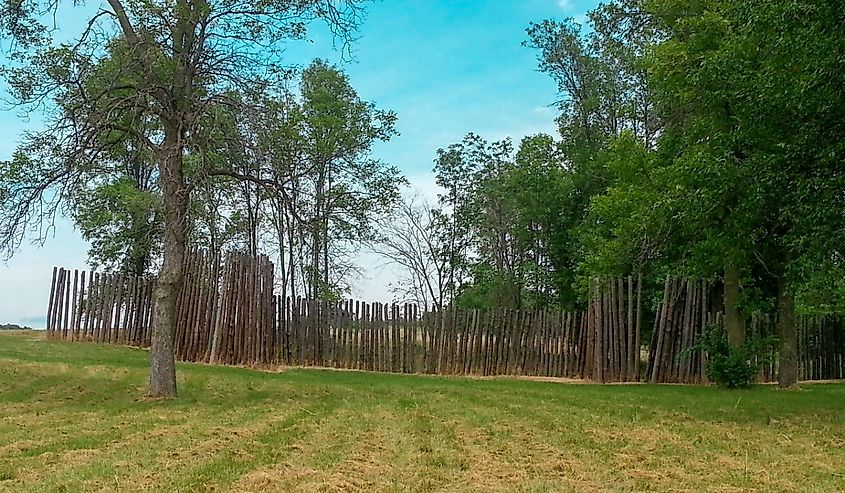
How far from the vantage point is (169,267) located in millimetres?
9750

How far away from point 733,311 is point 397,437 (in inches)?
344

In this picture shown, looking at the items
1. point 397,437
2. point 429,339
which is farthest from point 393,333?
point 397,437

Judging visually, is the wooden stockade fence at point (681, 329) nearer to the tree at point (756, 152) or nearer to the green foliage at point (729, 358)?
the tree at point (756, 152)

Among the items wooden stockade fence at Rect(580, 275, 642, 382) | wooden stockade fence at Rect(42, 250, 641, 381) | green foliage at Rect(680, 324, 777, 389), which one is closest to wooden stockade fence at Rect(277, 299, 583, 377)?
wooden stockade fence at Rect(42, 250, 641, 381)

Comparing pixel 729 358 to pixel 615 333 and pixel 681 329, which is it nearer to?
pixel 681 329

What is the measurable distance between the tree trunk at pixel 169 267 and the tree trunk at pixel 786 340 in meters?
9.33

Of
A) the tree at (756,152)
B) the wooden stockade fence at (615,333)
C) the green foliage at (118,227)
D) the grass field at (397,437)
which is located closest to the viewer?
the grass field at (397,437)

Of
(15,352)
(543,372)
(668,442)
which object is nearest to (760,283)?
(543,372)

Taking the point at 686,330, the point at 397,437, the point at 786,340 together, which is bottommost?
the point at 397,437

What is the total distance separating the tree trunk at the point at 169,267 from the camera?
9484 mm

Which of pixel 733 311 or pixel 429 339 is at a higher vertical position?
pixel 733 311

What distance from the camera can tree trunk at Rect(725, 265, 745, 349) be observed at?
43.7 feet

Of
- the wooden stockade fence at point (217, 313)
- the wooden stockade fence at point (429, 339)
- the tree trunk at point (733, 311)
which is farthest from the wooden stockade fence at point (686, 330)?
the wooden stockade fence at point (217, 313)

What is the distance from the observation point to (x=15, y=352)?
1427 cm
